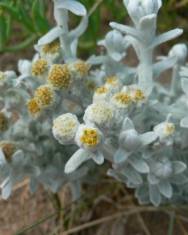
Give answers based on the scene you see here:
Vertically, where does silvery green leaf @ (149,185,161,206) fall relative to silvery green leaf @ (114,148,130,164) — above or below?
below

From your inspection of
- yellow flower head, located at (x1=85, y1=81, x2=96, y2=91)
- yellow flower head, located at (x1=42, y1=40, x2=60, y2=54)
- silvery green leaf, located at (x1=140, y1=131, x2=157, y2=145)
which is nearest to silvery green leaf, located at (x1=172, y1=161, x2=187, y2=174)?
silvery green leaf, located at (x1=140, y1=131, x2=157, y2=145)

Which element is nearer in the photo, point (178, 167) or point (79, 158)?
point (79, 158)

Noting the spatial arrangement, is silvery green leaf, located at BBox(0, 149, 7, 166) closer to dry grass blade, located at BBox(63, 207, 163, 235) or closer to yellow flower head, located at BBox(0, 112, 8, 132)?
yellow flower head, located at BBox(0, 112, 8, 132)

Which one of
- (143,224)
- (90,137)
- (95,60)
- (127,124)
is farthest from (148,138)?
(143,224)

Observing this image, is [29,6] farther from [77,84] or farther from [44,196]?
[44,196]

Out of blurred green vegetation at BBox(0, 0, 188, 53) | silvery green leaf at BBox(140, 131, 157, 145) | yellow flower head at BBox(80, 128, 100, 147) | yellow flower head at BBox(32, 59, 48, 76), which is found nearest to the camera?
yellow flower head at BBox(80, 128, 100, 147)

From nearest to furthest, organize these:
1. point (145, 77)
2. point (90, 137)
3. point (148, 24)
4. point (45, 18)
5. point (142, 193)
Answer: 1. point (90, 137)
2. point (148, 24)
3. point (145, 77)
4. point (142, 193)
5. point (45, 18)

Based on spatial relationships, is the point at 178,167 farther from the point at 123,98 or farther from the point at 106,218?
the point at 106,218

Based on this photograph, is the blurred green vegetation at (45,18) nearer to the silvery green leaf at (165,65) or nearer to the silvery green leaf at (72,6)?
the silvery green leaf at (72,6)
